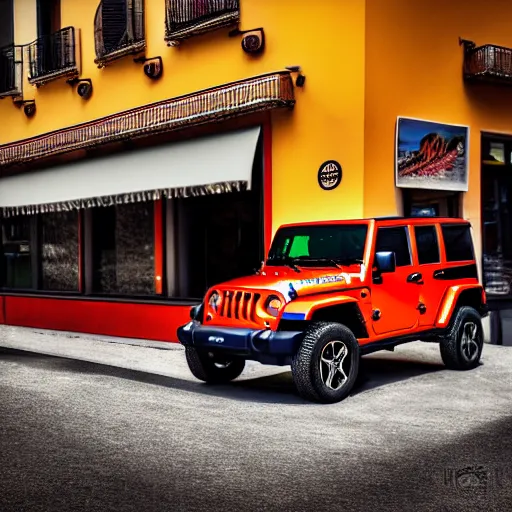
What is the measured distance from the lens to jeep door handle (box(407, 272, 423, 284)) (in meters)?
8.71

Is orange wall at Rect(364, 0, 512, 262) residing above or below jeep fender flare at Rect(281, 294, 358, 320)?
above

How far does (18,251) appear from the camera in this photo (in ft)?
62.3

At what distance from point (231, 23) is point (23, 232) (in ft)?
28.5

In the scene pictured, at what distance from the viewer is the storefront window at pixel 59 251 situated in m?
17.3

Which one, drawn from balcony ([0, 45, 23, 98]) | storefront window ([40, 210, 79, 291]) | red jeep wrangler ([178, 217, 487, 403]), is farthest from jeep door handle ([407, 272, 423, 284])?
balcony ([0, 45, 23, 98])

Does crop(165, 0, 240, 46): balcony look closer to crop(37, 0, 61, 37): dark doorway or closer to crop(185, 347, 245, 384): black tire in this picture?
crop(37, 0, 61, 37): dark doorway

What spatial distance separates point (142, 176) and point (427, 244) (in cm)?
649

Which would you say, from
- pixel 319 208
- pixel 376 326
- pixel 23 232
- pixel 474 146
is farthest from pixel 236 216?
pixel 23 232

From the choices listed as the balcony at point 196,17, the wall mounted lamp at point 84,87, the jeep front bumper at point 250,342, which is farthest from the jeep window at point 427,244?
the wall mounted lamp at point 84,87

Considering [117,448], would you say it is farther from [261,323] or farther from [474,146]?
[474,146]

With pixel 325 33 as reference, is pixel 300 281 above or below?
below

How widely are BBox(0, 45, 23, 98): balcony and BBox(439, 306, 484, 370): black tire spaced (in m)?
12.8

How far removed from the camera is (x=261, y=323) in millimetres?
7715

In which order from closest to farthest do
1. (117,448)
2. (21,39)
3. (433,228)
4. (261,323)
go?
(117,448) < (261,323) < (433,228) < (21,39)
